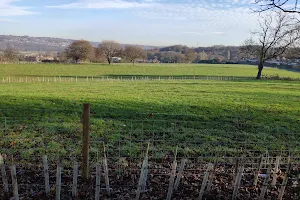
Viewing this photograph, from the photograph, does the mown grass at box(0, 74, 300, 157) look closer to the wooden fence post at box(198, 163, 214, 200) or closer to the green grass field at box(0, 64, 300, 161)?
the green grass field at box(0, 64, 300, 161)

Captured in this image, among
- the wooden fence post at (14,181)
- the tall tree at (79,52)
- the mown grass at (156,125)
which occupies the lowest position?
the mown grass at (156,125)

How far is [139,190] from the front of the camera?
5.00 m

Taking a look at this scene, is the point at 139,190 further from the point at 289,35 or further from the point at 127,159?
the point at 289,35

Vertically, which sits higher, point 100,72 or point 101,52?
point 101,52

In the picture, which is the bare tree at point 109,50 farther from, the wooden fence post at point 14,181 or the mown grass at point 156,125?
the wooden fence post at point 14,181

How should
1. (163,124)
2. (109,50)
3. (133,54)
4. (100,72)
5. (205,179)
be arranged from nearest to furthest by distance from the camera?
(205,179), (163,124), (100,72), (133,54), (109,50)

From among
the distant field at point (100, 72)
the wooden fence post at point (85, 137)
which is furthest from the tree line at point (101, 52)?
the wooden fence post at point (85, 137)

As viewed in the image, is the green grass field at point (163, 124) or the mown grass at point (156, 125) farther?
the green grass field at point (163, 124)

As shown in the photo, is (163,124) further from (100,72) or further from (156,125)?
(100,72)

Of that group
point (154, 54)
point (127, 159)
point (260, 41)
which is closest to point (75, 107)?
point (127, 159)

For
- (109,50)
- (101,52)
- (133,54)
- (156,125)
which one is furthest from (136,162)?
(101,52)

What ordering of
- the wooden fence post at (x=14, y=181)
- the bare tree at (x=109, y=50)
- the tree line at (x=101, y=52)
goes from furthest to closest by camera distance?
the bare tree at (x=109, y=50), the tree line at (x=101, y=52), the wooden fence post at (x=14, y=181)

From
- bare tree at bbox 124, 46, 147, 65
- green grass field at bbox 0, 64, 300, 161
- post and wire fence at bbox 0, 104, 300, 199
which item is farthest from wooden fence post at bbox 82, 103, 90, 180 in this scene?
bare tree at bbox 124, 46, 147, 65

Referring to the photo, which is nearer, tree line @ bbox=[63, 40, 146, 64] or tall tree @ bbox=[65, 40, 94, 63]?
tall tree @ bbox=[65, 40, 94, 63]
